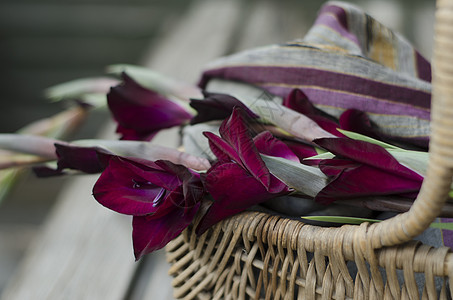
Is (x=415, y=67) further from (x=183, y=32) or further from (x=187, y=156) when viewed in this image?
(x=183, y=32)

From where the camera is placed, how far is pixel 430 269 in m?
0.26

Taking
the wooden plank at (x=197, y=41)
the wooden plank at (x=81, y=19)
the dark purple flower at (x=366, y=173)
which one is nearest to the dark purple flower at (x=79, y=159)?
the dark purple flower at (x=366, y=173)

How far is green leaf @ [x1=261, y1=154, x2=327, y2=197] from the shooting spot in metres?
0.32

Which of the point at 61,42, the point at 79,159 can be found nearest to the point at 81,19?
the point at 61,42

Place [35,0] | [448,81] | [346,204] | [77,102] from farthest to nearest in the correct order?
[35,0], [77,102], [346,204], [448,81]

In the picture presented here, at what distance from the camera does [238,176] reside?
1.09 ft

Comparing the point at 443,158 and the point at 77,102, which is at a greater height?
the point at 443,158

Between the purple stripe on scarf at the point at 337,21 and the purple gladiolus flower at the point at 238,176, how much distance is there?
21 centimetres

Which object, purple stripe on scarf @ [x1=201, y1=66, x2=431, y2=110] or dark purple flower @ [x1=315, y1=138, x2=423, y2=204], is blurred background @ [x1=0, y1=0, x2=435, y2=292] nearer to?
purple stripe on scarf @ [x1=201, y1=66, x2=431, y2=110]

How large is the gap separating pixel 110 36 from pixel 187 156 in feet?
5.52

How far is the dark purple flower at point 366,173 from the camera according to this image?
0.97 feet

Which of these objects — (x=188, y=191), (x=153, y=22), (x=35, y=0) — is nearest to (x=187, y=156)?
(x=188, y=191)

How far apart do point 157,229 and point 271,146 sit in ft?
0.35

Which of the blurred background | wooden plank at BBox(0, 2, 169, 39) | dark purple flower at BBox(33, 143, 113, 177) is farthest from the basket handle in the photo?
wooden plank at BBox(0, 2, 169, 39)
